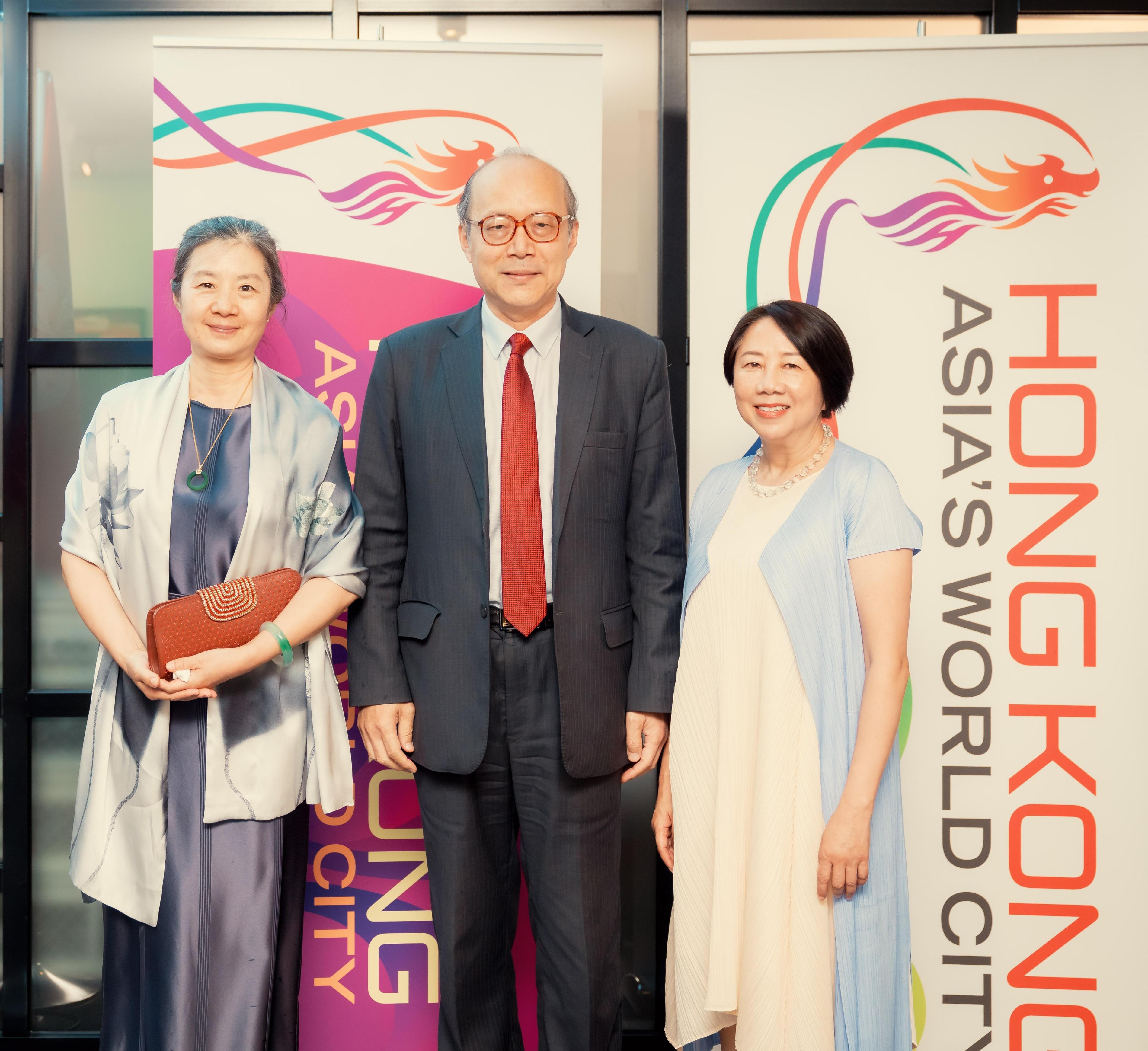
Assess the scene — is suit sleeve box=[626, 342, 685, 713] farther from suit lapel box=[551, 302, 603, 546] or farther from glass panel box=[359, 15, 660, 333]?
glass panel box=[359, 15, 660, 333]

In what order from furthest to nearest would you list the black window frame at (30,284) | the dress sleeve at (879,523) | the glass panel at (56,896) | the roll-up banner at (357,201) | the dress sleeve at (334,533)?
the glass panel at (56,896)
the black window frame at (30,284)
the roll-up banner at (357,201)
the dress sleeve at (334,533)
the dress sleeve at (879,523)

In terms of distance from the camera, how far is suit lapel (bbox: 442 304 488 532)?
1.66 meters

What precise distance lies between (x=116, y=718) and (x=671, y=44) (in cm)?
231

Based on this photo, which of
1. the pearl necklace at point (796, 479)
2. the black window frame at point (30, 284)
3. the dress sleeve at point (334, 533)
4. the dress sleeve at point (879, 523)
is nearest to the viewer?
the dress sleeve at point (879, 523)

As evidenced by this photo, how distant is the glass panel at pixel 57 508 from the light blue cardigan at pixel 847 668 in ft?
6.69

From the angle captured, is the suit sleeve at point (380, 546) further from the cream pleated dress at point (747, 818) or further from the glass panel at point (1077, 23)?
the glass panel at point (1077, 23)

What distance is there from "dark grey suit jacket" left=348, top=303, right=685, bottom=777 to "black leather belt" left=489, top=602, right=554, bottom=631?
0.03 metres

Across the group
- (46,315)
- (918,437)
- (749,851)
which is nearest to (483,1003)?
(749,851)

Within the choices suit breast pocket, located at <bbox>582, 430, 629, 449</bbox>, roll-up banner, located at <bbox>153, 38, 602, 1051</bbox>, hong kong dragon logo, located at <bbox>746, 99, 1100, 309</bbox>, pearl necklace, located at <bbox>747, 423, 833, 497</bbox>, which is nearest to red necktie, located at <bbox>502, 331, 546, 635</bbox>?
suit breast pocket, located at <bbox>582, 430, 629, 449</bbox>

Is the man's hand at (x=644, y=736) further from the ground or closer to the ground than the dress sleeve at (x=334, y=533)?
closer to the ground

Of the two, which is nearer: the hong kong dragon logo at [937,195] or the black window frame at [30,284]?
the hong kong dragon logo at [937,195]

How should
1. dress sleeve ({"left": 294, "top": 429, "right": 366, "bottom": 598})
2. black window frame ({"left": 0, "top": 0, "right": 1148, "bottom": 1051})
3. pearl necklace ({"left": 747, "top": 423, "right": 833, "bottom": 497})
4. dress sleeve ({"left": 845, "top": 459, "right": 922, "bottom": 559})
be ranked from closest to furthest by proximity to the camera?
1. dress sleeve ({"left": 845, "top": 459, "right": 922, "bottom": 559})
2. pearl necklace ({"left": 747, "top": 423, "right": 833, "bottom": 497})
3. dress sleeve ({"left": 294, "top": 429, "right": 366, "bottom": 598})
4. black window frame ({"left": 0, "top": 0, "right": 1148, "bottom": 1051})

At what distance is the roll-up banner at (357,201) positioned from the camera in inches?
83.0

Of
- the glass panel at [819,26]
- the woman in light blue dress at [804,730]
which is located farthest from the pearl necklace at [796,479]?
the glass panel at [819,26]
